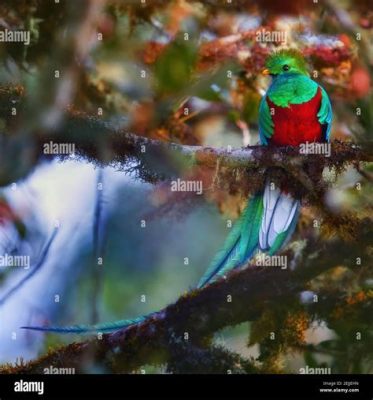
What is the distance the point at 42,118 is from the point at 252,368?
4.91 feet

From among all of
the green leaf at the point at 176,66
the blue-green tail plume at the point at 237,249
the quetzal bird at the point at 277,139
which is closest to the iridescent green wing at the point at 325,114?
the quetzal bird at the point at 277,139

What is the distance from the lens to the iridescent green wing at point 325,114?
3.44 m

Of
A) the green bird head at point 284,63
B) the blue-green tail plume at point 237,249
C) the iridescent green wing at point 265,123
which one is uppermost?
the green bird head at point 284,63

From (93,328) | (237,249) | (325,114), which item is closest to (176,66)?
(325,114)

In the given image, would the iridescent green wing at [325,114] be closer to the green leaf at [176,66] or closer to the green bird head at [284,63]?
the green bird head at [284,63]

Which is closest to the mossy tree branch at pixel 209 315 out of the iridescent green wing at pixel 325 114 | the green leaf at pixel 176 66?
the iridescent green wing at pixel 325 114

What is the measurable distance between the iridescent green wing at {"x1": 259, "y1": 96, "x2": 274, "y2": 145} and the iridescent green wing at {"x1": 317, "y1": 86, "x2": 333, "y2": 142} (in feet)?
0.74

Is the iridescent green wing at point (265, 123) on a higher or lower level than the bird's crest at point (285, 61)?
lower

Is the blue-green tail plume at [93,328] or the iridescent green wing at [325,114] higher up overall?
the iridescent green wing at [325,114]

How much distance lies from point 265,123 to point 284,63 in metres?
0.29

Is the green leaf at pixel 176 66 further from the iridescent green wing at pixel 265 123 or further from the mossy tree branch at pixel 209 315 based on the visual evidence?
the mossy tree branch at pixel 209 315

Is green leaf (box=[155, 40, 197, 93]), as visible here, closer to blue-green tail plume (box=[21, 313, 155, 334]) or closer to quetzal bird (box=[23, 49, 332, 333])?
quetzal bird (box=[23, 49, 332, 333])

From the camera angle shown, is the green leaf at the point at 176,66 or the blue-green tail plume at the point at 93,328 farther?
the green leaf at the point at 176,66
